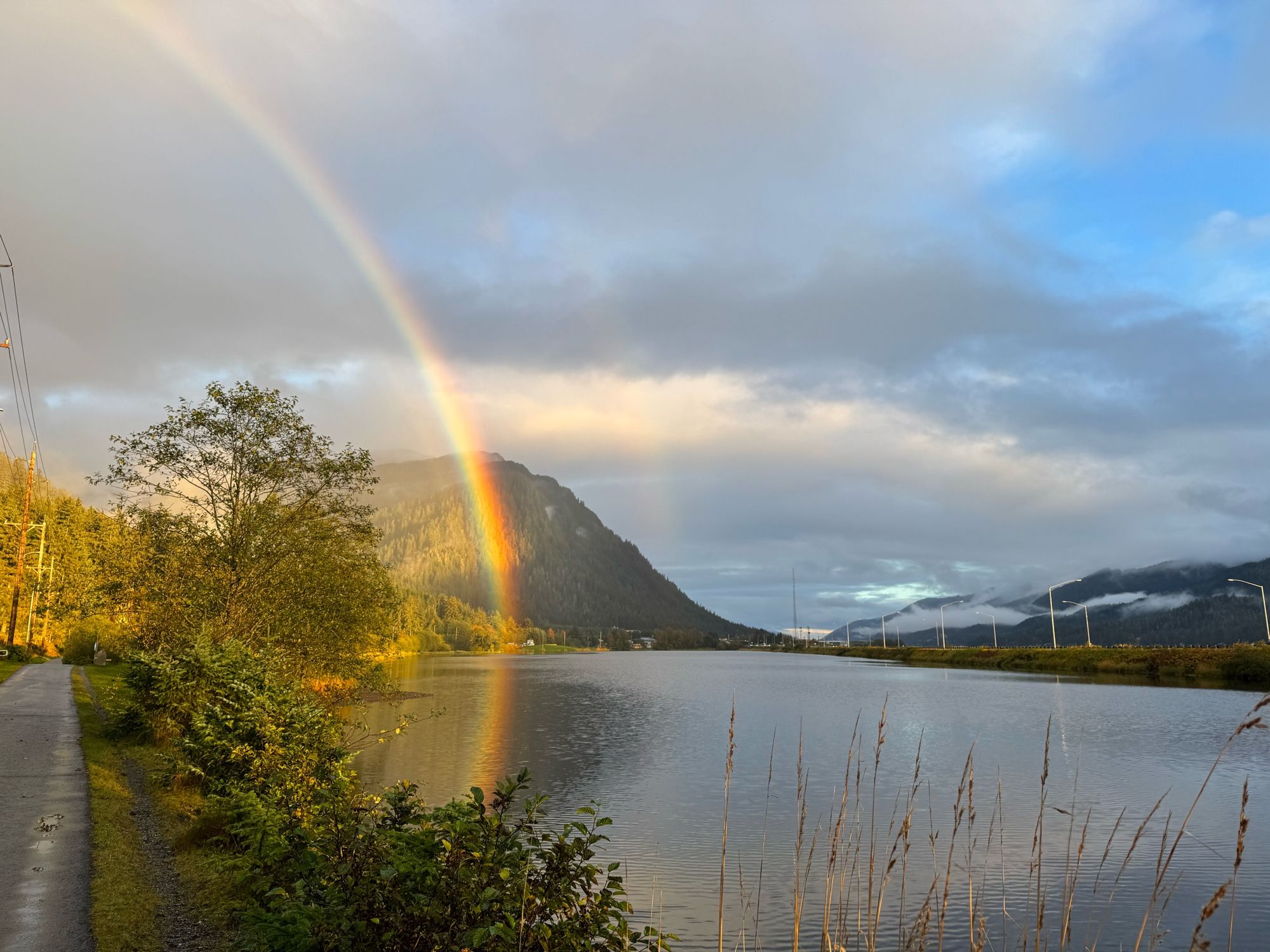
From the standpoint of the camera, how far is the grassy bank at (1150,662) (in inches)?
3120

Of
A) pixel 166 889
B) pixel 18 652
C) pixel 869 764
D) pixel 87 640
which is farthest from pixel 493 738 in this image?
pixel 18 652

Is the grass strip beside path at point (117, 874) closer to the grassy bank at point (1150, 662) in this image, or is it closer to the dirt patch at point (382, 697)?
the dirt patch at point (382, 697)

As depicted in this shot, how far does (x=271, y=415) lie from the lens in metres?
28.8

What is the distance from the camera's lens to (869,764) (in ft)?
102

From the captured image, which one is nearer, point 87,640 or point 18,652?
point 87,640

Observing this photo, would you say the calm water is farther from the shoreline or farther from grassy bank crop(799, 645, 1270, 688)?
grassy bank crop(799, 645, 1270, 688)

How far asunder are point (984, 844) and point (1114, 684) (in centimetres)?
6955

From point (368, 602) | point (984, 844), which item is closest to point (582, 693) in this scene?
point (368, 602)

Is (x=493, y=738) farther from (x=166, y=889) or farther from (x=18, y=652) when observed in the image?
(x=18, y=652)

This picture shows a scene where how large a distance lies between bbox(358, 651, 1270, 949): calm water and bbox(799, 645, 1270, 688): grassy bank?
661 inches

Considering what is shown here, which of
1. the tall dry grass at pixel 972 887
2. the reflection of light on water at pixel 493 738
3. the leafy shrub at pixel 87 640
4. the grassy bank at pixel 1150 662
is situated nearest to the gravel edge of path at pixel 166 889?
the tall dry grass at pixel 972 887

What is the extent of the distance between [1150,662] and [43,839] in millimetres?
105085

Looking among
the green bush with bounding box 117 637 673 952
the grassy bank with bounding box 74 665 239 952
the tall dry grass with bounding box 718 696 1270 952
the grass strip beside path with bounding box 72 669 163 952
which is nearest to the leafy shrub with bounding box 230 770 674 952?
the green bush with bounding box 117 637 673 952

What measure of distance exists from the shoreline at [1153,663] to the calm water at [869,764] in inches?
617
